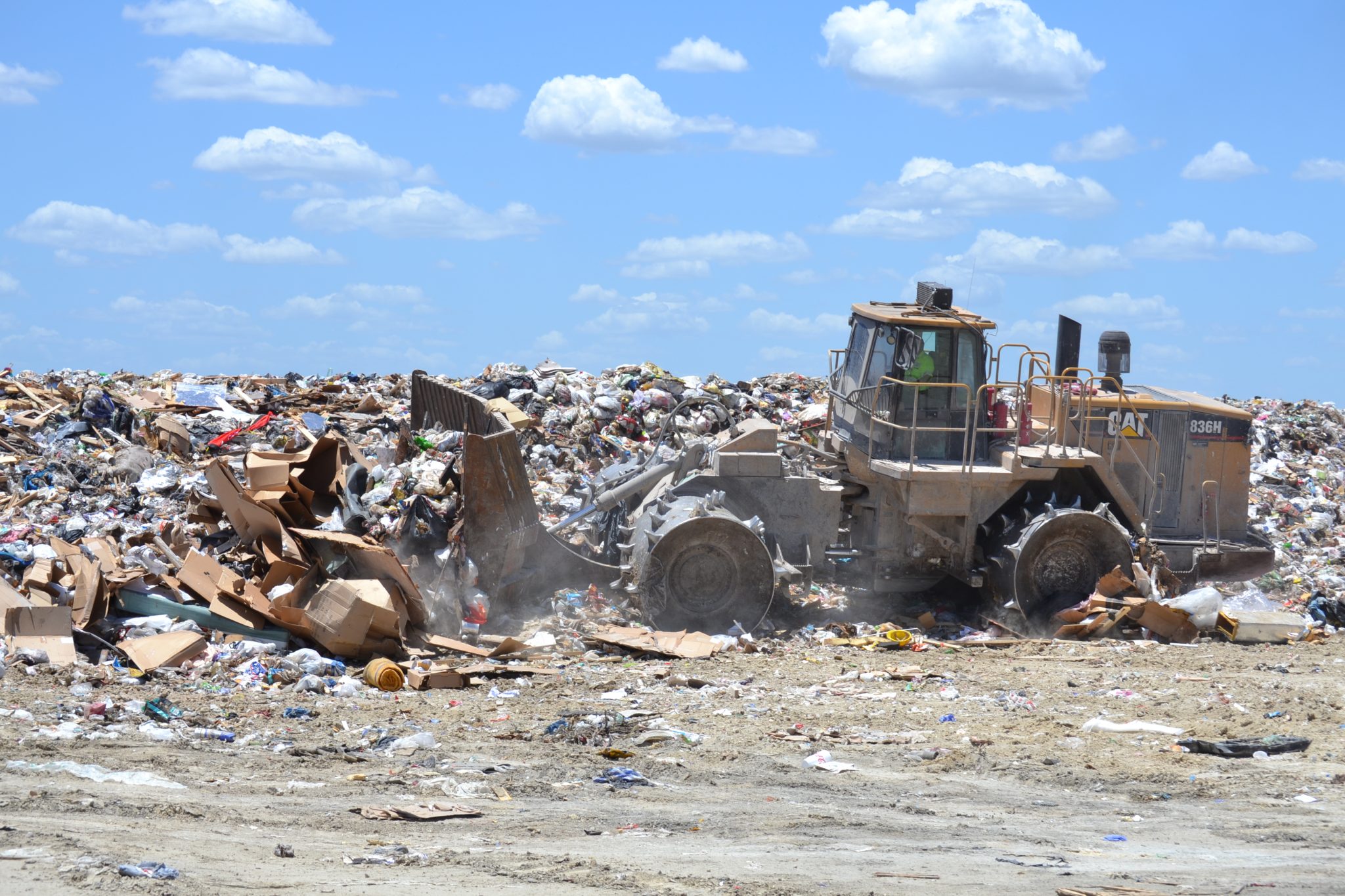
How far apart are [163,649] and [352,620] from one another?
1.26 m

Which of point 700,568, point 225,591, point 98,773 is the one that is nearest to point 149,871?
point 98,773

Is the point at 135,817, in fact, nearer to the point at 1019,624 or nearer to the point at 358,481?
the point at 358,481

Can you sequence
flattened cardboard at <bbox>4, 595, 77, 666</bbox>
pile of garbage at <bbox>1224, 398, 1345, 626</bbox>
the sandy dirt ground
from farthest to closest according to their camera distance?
1. pile of garbage at <bbox>1224, 398, 1345, 626</bbox>
2. flattened cardboard at <bbox>4, 595, 77, 666</bbox>
3. the sandy dirt ground

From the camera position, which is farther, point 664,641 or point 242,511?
point 242,511

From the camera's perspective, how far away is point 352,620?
916 cm

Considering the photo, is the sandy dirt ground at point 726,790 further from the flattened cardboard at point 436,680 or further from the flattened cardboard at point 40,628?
the flattened cardboard at point 40,628

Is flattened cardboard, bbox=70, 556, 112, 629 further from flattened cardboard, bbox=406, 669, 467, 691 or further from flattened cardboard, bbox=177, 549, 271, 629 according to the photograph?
flattened cardboard, bbox=406, 669, 467, 691

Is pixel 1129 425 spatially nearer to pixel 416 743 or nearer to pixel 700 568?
pixel 700 568

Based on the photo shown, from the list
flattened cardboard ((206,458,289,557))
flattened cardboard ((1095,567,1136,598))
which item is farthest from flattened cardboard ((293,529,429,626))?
flattened cardboard ((1095,567,1136,598))

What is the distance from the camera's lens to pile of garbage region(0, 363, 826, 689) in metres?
9.22

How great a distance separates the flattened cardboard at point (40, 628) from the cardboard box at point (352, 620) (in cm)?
161

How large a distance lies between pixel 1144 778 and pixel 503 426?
21.3 ft

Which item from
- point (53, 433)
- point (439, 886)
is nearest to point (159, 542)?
point (53, 433)

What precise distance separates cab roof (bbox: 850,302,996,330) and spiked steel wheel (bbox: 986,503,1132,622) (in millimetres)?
1679
